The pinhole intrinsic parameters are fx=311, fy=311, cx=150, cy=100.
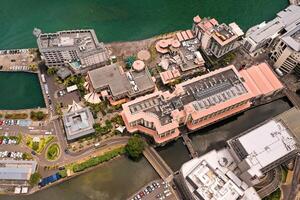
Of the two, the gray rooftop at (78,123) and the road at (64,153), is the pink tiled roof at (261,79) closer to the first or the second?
the road at (64,153)

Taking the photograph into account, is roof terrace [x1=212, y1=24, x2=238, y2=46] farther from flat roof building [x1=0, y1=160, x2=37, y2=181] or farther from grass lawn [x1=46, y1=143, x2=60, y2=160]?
flat roof building [x1=0, y1=160, x2=37, y2=181]

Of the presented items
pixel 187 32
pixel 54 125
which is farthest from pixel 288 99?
pixel 54 125

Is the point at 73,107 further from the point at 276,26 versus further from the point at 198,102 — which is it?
the point at 276,26

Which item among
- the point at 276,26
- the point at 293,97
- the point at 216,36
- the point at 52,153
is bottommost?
the point at 293,97

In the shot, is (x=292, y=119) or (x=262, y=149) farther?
(x=292, y=119)

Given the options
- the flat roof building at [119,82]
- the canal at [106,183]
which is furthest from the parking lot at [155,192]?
the flat roof building at [119,82]

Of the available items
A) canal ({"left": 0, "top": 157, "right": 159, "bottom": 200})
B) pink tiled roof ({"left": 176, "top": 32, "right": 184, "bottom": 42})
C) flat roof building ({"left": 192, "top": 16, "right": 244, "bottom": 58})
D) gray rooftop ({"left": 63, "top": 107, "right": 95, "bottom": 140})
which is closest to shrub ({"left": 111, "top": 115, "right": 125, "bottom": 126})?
gray rooftop ({"left": 63, "top": 107, "right": 95, "bottom": 140})

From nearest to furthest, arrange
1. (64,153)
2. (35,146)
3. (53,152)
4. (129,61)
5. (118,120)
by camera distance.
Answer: (53,152)
(35,146)
(64,153)
(118,120)
(129,61)

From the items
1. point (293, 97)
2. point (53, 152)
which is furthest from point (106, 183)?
point (293, 97)
